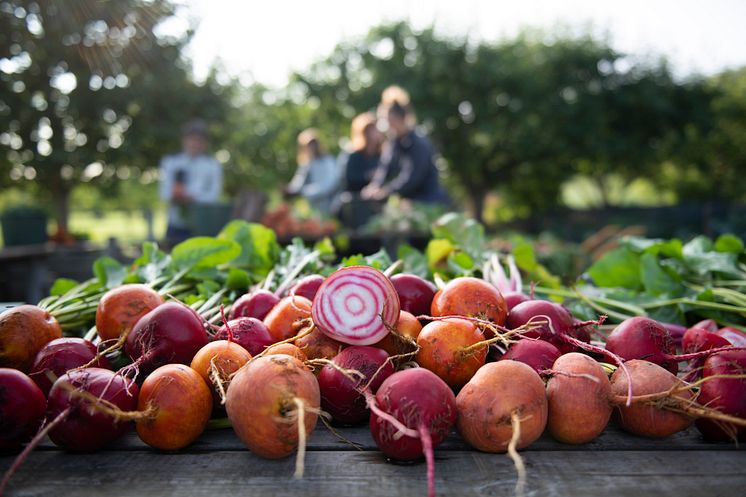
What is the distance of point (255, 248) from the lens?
2395 mm

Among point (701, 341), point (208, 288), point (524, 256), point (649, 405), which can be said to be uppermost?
point (524, 256)

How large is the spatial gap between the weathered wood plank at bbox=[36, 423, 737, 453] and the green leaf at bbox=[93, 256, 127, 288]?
1099mm

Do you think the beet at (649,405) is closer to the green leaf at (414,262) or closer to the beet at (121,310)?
the green leaf at (414,262)

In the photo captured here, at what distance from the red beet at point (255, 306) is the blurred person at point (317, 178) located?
584 cm

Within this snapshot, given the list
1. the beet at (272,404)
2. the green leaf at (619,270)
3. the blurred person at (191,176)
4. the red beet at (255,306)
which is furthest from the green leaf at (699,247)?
the blurred person at (191,176)

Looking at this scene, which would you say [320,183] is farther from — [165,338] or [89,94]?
[89,94]

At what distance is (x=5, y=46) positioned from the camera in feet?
34.4

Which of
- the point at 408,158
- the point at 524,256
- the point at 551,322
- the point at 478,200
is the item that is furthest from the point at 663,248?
the point at 478,200

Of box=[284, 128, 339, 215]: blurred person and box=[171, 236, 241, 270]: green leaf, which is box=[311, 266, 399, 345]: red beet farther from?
box=[284, 128, 339, 215]: blurred person

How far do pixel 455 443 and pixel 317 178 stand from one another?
6694 mm

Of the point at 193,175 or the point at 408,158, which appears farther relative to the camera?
the point at 193,175

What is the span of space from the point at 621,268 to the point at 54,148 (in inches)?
504

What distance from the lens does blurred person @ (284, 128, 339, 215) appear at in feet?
24.8

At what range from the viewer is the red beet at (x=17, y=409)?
110cm
